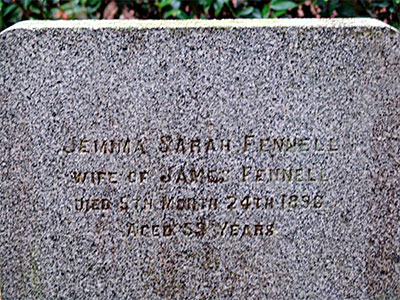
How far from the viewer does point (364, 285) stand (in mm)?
2234

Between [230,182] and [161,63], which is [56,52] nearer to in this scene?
[161,63]

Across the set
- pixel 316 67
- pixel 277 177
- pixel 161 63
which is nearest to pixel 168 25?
pixel 161 63

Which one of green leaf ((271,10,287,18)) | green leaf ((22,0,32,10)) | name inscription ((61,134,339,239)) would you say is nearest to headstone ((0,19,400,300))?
name inscription ((61,134,339,239))

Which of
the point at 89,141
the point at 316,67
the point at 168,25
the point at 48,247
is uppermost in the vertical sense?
the point at 168,25

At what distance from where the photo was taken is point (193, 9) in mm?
3328

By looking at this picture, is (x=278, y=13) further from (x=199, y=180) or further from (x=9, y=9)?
(x=9, y=9)

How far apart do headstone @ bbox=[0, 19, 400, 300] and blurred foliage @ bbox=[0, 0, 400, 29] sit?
1227 millimetres

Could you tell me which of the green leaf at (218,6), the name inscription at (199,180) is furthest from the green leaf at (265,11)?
the name inscription at (199,180)

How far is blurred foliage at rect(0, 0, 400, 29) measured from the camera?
10.6 ft

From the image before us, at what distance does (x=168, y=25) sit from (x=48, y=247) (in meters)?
0.99

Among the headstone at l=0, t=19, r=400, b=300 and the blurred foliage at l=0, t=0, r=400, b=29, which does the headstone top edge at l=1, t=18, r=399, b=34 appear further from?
the blurred foliage at l=0, t=0, r=400, b=29

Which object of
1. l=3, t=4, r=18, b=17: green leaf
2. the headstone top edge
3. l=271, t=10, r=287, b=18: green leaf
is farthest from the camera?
l=3, t=4, r=18, b=17: green leaf

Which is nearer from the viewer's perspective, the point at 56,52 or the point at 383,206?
the point at 56,52

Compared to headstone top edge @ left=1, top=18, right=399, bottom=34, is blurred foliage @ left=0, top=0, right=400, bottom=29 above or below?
below
